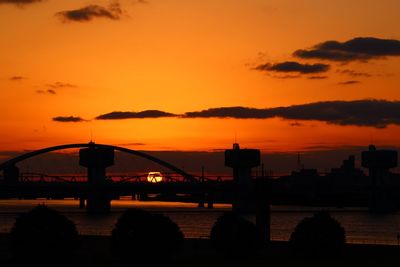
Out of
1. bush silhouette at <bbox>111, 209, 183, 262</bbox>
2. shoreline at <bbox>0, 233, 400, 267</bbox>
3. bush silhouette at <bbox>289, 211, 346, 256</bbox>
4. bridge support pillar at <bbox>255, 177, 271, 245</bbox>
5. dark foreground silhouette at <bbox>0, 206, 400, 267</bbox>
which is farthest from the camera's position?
bridge support pillar at <bbox>255, 177, 271, 245</bbox>

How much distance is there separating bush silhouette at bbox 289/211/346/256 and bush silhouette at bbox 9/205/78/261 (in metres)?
16.4

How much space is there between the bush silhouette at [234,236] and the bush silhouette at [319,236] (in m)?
3.31

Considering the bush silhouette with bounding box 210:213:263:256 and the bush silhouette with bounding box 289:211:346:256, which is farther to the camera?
the bush silhouette with bounding box 289:211:346:256

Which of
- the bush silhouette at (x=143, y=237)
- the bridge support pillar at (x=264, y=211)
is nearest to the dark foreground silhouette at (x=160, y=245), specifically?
the bush silhouette at (x=143, y=237)

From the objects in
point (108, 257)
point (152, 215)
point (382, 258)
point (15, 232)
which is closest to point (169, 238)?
point (152, 215)

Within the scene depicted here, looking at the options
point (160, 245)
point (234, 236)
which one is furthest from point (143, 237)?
point (234, 236)

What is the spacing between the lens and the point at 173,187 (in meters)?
155

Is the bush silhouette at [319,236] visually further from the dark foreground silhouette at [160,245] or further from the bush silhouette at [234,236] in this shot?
the bush silhouette at [234,236]

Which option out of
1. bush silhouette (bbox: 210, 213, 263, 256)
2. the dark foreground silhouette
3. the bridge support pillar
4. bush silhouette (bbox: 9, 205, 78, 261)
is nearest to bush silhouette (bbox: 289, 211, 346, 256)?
the dark foreground silhouette

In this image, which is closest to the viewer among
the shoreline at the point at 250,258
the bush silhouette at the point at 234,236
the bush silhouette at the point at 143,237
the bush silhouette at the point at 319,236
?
the bush silhouette at the point at 143,237

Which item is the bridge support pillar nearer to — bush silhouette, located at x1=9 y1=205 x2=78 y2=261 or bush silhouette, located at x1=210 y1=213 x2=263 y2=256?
bush silhouette, located at x1=210 y1=213 x2=263 y2=256

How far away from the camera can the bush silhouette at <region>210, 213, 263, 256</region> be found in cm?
5678

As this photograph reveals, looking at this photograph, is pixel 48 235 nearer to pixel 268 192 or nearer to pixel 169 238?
pixel 169 238

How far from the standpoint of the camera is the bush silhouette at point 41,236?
53.2 meters
